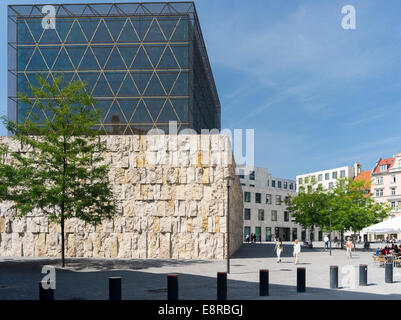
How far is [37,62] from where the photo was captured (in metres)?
45.9

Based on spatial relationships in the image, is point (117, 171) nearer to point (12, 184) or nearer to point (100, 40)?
point (12, 184)

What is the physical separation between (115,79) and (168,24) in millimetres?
8249

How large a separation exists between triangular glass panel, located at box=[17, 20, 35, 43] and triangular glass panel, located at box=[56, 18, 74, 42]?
311cm

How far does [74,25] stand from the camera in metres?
46.1

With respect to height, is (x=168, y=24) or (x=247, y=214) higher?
(x=168, y=24)

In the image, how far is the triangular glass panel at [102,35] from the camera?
149 ft

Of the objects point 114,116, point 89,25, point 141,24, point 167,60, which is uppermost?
point 89,25

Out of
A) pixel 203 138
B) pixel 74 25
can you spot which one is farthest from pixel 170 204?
pixel 74 25

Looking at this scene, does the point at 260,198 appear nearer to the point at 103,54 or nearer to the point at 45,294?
the point at 103,54

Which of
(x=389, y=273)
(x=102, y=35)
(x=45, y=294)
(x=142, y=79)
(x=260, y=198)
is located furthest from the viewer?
(x=260, y=198)

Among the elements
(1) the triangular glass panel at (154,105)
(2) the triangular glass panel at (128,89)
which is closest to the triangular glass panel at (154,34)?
(2) the triangular glass panel at (128,89)

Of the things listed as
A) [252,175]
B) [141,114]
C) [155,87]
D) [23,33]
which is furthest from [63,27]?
[252,175]

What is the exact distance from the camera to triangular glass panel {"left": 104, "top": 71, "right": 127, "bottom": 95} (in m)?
45.2

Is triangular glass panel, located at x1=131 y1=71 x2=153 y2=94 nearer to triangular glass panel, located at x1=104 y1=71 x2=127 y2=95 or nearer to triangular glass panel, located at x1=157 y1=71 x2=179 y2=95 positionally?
triangular glass panel, located at x1=157 y1=71 x2=179 y2=95
